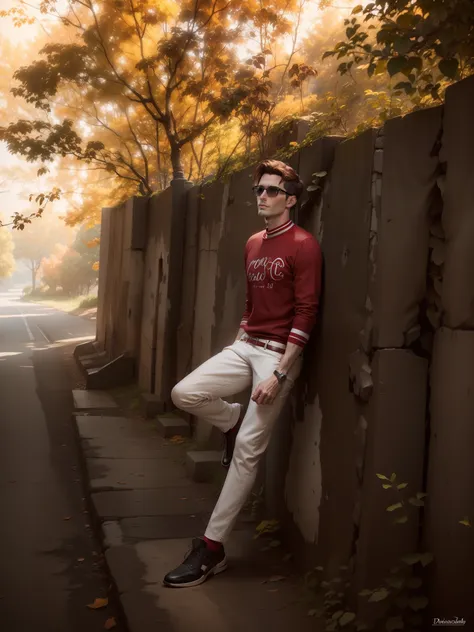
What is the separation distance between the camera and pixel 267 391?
13.7 ft

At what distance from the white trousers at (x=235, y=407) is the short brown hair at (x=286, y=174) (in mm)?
981

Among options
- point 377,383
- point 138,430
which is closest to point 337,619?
point 377,383

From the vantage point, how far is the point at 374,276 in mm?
3592

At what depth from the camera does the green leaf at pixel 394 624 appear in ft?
11.0

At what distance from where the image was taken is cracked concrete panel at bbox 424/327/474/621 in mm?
3156

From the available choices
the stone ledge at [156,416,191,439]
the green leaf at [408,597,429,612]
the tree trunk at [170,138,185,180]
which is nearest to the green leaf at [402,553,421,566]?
the green leaf at [408,597,429,612]

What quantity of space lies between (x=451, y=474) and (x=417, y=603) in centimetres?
64

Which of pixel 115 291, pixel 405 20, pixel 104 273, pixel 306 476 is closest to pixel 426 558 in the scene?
pixel 306 476

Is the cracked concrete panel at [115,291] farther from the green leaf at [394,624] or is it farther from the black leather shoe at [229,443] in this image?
the green leaf at [394,624]

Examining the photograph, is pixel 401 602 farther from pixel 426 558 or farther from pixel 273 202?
pixel 273 202

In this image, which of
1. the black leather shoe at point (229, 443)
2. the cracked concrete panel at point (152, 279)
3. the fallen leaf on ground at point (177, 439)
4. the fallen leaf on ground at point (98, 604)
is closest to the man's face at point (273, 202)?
the black leather shoe at point (229, 443)

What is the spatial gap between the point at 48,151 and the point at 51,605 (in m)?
11.0

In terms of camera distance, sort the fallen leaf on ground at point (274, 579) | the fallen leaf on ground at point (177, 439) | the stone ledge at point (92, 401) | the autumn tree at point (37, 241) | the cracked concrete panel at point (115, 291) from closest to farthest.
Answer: the fallen leaf on ground at point (274, 579) < the fallen leaf on ground at point (177, 439) < the stone ledge at point (92, 401) < the cracked concrete panel at point (115, 291) < the autumn tree at point (37, 241)

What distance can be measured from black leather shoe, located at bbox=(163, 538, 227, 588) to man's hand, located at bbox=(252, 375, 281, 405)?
3.08 ft
